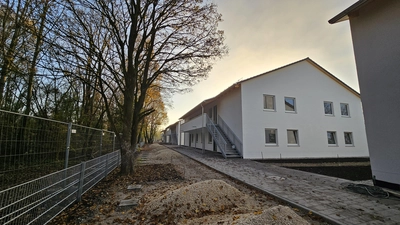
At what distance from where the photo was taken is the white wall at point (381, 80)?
A: 538 cm

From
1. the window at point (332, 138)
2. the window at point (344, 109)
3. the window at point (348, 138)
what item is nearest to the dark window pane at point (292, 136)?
the window at point (332, 138)

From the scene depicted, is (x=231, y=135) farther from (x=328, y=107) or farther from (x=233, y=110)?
(x=328, y=107)

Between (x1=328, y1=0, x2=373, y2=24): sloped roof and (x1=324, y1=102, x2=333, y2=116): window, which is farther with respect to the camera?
(x1=324, y1=102, x2=333, y2=116): window

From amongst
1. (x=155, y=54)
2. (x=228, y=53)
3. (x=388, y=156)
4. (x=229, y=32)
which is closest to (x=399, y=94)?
(x=388, y=156)

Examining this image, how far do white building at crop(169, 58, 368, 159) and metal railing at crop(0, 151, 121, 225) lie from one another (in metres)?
10.9

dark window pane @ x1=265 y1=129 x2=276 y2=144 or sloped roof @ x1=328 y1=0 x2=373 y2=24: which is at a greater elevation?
sloped roof @ x1=328 y1=0 x2=373 y2=24

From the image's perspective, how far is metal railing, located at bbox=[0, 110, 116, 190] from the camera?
3.58 meters

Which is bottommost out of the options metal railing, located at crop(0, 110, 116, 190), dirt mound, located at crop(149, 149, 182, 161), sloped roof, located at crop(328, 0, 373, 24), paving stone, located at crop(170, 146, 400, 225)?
paving stone, located at crop(170, 146, 400, 225)

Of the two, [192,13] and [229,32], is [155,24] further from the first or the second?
[229,32]

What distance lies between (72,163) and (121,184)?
165 cm

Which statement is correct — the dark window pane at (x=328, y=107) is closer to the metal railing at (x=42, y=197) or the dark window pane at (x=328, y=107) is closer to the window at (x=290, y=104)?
the window at (x=290, y=104)

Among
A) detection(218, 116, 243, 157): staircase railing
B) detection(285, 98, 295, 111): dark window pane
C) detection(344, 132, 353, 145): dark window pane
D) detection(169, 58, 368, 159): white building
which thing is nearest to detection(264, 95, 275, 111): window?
detection(169, 58, 368, 159): white building

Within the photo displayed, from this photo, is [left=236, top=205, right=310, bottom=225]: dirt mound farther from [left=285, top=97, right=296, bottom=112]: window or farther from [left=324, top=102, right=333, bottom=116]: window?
[left=324, top=102, right=333, bottom=116]: window

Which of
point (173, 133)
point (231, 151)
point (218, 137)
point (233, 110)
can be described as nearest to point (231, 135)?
point (218, 137)
